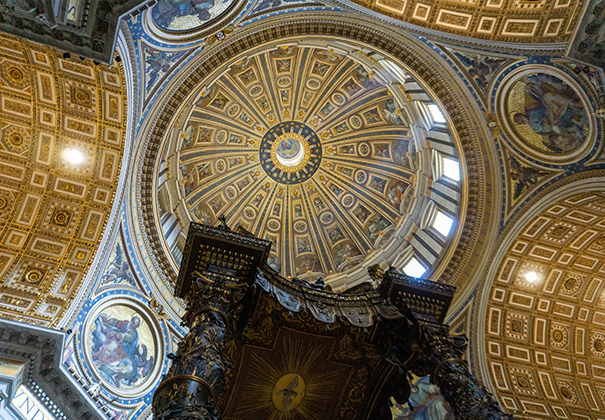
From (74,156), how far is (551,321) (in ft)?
53.5

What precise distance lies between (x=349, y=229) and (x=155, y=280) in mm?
12627

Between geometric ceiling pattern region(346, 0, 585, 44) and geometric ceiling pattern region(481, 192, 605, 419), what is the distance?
18.6ft

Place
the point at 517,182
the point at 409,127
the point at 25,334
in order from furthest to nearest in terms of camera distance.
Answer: the point at 409,127
the point at 517,182
the point at 25,334

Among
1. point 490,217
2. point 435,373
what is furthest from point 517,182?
point 435,373

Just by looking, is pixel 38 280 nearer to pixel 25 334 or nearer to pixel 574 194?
pixel 25 334

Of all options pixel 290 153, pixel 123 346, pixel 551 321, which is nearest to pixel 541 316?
pixel 551 321

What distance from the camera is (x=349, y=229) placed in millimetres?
25109

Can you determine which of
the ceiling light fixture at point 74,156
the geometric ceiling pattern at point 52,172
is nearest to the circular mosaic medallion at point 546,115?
the geometric ceiling pattern at point 52,172

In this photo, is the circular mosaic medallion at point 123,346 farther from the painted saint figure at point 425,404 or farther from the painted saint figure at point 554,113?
the painted saint figure at point 554,113

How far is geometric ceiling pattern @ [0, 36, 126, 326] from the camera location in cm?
1169

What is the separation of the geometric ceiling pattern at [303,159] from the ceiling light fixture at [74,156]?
6909mm

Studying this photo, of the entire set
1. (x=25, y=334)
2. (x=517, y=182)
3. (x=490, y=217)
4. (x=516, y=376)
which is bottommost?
(x=25, y=334)

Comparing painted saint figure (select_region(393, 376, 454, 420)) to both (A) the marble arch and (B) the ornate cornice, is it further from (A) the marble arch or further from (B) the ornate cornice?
(B) the ornate cornice

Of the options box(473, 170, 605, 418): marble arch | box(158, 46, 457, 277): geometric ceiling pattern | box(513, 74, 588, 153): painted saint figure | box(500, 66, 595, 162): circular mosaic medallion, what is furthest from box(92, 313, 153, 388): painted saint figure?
box(513, 74, 588, 153): painted saint figure
